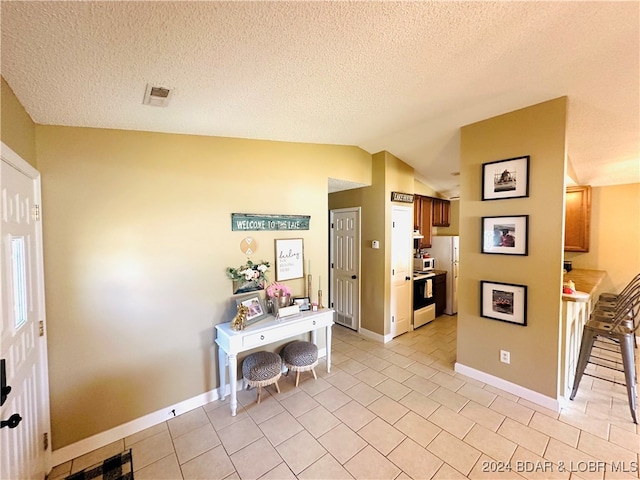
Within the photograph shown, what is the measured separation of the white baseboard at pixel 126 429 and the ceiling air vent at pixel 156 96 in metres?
2.43

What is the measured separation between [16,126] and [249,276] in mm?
1773

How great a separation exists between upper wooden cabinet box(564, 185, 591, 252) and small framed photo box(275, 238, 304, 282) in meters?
4.40

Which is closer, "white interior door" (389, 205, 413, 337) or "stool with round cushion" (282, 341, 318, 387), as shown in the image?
"stool with round cushion" (282, 341, 318, 387)

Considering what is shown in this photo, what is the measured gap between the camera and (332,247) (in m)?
4.54

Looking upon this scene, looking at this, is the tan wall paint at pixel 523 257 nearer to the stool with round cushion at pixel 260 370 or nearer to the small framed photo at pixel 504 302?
the small framed photo at pixel 504 302

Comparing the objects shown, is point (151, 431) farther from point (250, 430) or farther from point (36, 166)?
point (36, 166)

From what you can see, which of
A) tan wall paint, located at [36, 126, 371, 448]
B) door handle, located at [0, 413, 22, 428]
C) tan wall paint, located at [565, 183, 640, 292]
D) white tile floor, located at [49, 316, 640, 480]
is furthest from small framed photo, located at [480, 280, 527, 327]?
door handle, located at [0, 413, 22, 428]

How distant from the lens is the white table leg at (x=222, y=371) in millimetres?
2450

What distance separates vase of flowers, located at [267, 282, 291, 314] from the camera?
2643 millimetres

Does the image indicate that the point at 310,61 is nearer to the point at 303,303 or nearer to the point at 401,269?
the point at 303,303

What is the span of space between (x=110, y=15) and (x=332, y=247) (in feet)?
12.4

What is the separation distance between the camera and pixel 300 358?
2648 mm

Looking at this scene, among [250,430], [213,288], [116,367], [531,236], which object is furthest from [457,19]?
[116,367]

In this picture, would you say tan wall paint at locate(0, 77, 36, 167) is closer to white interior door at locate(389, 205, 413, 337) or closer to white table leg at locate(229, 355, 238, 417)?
white table leg at locate(229, 355, 238, 417)
